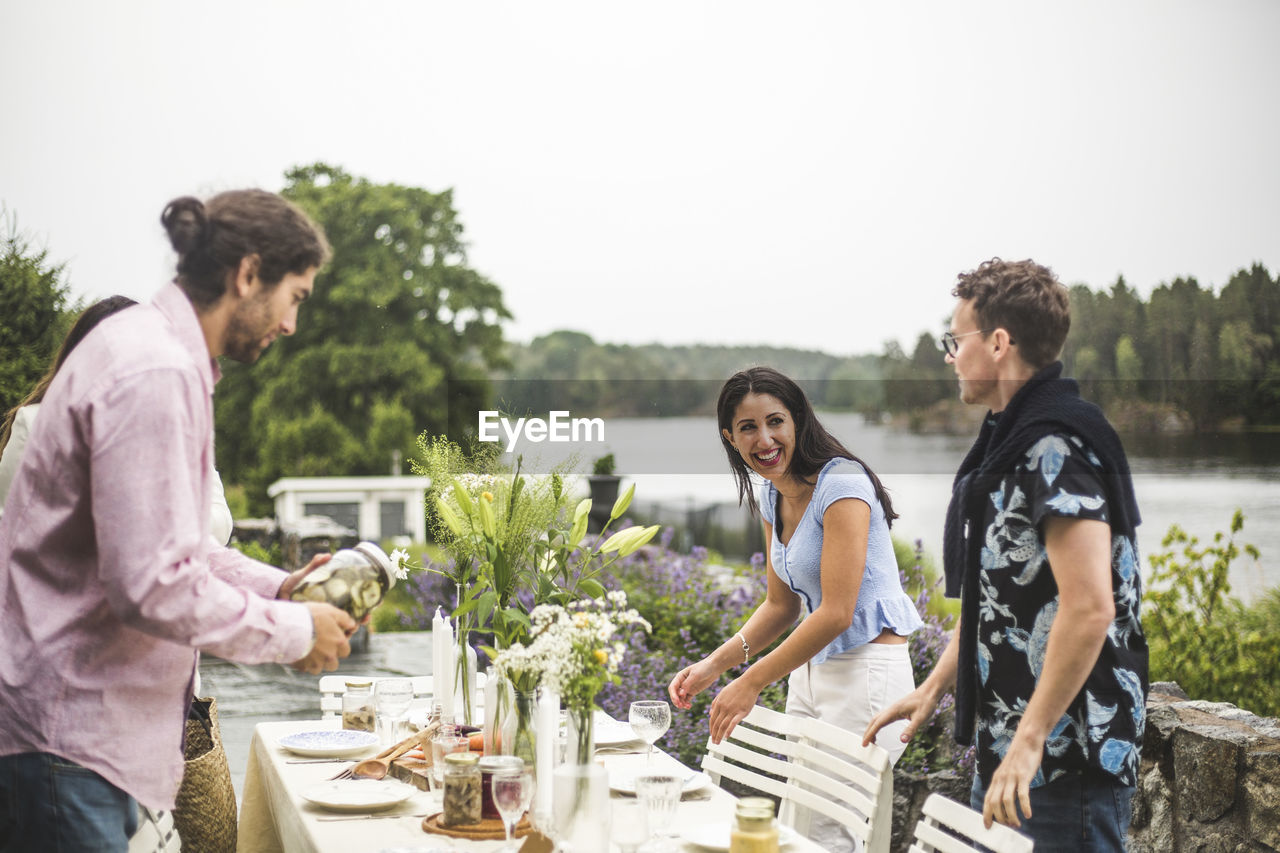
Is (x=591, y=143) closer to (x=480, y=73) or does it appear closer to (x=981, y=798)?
(x=480, y=73)

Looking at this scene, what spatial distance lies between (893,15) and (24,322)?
4578 mm

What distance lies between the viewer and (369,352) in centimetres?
2009

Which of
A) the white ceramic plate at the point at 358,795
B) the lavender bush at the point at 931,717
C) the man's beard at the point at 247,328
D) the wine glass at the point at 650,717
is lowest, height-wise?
the lavender bush at the point at 931,717

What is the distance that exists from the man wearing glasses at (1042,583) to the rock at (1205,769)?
104 centimetres

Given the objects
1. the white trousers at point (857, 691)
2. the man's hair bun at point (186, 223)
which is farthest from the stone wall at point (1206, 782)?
the man's hair bun at point (186, 223)

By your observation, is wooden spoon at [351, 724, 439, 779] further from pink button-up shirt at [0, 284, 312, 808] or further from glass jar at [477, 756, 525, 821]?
pink button-up shirt at [0, 284, 312, 808]

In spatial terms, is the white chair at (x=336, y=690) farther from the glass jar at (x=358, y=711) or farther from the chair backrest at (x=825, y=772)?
the chair backrest at (x=825, y=772)

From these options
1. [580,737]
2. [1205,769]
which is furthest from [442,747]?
[1205,769]

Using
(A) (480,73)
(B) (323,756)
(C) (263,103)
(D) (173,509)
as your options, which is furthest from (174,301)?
(C) (263,103)

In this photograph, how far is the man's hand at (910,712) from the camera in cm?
196

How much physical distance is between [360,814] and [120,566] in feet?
2.55

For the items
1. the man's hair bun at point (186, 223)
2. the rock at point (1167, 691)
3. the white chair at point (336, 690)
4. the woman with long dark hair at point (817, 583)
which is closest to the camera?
the man's hair bun at point (186, 223)

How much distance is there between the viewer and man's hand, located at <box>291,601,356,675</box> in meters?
1.39

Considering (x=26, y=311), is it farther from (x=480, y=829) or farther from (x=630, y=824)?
(x=630, y=824)
